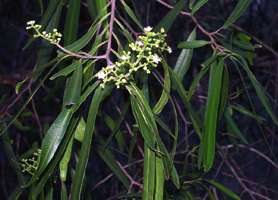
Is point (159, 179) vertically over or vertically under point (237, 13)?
under

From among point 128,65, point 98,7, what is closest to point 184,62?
point 98,7

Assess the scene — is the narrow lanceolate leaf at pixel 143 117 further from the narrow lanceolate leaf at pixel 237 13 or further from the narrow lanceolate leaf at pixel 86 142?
the narrow lanceolate leaf at pixel 237 13

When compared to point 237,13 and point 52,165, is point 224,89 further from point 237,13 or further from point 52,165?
point 52,165

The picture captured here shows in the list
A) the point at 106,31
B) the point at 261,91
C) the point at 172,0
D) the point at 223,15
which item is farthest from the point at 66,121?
the point at 223,15

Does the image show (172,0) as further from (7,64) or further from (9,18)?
(7,64)

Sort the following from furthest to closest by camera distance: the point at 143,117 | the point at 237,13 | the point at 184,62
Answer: the point at 184,62, the point at 237,13, the point at 143,117

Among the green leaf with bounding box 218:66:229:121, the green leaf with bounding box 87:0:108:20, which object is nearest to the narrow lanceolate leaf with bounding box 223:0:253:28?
the green leaf with bounding box 218:66:229:121

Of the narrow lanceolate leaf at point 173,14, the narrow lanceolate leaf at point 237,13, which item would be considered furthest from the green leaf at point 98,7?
the narrow lanceolate leaf at point 237,13
